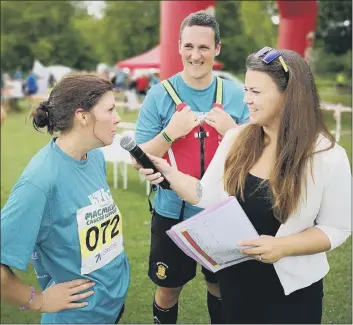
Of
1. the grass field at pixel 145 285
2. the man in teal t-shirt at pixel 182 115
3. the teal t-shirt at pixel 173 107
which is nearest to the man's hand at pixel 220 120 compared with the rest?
the man in teal t-shirt at pixel 182 115

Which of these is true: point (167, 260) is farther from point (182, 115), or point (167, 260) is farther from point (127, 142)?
point (127, 142)

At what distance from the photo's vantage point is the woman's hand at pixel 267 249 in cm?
182

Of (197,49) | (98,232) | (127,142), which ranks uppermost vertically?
(197,49)

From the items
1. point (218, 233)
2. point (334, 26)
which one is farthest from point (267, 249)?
point (334, 26)

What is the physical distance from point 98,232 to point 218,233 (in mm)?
419

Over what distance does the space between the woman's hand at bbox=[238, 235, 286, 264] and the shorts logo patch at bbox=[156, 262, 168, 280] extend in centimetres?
100

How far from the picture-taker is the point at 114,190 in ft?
25.3

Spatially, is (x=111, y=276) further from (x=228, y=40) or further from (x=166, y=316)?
(x=228, y=40)

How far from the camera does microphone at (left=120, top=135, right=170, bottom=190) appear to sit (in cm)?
181

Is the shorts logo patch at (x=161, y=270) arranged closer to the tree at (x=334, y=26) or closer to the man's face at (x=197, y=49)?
the man's face at (x=197, y=49)

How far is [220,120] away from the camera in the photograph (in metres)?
2.47

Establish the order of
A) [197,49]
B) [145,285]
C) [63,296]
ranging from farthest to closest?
[145,285] → [197,49] → [63,296]

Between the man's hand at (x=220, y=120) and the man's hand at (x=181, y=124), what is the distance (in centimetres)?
9

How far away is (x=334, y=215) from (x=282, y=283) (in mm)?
299
